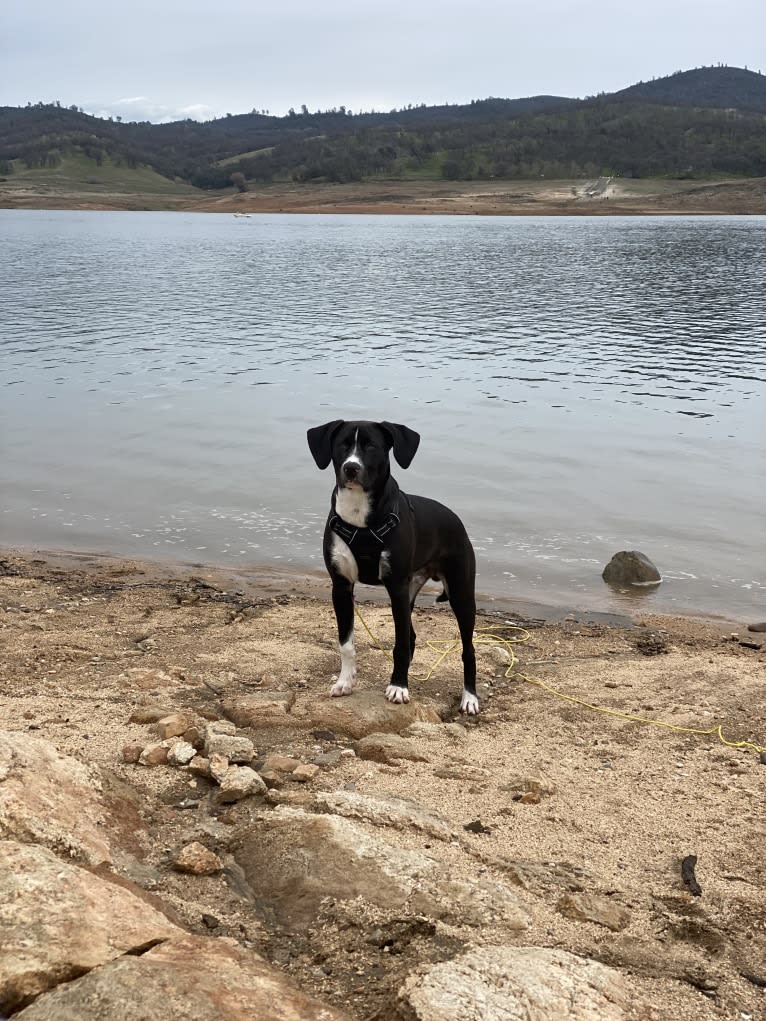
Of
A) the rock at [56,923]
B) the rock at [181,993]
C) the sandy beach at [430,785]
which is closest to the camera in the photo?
the rock at [181,993]

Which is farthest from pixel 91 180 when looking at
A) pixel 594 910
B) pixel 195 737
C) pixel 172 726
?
pixel 594 910

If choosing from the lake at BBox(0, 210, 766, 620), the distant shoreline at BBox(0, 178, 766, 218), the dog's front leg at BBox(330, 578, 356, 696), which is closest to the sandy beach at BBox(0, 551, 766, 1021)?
the dog's front leg at BBox(330, 578, 356, 696)

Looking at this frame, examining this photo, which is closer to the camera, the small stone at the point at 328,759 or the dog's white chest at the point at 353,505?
the small stone at the point at 328,759

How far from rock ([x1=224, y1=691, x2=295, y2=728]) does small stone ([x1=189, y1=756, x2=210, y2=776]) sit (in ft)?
2.97

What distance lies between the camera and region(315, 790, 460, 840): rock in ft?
14.2

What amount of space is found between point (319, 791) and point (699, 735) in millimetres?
2595

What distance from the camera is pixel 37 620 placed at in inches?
311

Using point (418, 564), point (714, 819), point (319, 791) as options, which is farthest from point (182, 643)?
point (714, 819)

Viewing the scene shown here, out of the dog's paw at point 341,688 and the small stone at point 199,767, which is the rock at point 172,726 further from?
the dog's paw at point 341,688

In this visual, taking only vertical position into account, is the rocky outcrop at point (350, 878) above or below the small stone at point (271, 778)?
above

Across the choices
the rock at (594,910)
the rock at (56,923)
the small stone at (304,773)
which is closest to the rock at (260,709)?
the small stone at (304,773)

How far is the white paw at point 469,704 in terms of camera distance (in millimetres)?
6426

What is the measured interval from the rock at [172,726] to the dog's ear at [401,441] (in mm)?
1893

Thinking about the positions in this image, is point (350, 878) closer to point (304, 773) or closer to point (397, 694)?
point (304, 773)
